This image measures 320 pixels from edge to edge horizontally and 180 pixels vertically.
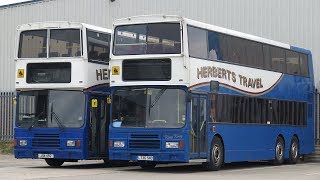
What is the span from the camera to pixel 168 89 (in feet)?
61.7

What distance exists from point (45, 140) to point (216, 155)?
486cm

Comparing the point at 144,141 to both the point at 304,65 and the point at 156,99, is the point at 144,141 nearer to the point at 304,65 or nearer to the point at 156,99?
the point at 156,99

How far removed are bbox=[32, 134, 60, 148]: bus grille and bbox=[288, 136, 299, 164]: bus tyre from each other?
9.21 m

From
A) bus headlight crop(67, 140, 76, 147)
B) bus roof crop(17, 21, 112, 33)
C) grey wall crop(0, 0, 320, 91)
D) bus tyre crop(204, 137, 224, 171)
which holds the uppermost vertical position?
grey wall crop(0, 0, 320, 91)

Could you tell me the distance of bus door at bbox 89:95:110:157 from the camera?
20.6 metres

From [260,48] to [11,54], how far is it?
1682 cm

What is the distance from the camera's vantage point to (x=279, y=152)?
2464 centimetres

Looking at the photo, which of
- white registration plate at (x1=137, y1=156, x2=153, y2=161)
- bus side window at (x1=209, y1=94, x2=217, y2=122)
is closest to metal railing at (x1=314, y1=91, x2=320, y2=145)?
bus side window at (x1=209, y1=94, x2=217, y2=122)

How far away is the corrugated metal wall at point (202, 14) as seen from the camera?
28.0 m

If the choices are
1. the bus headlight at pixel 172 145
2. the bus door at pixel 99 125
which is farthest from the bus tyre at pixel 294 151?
the bus headlight at pixel 172 145

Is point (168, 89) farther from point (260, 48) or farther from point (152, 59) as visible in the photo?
point (260, 48)

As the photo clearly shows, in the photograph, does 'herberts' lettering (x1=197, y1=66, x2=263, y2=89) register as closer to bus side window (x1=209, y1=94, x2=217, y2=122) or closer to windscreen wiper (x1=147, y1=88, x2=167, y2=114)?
bus side window (x1=209, y1=94, x2=217, y2=122)

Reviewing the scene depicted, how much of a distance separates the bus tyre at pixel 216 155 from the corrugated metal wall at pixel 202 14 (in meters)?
8.68

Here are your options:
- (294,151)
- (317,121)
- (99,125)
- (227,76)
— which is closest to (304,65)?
(317,121)
